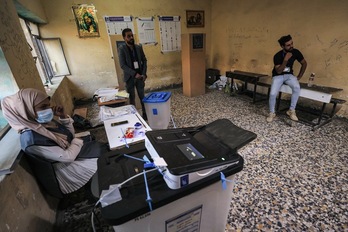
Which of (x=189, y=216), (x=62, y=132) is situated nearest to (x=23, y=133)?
(x=62, y=132)

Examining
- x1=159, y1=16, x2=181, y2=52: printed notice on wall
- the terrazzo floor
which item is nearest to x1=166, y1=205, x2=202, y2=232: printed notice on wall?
the terrazzo floor

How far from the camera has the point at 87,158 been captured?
54.1 inches

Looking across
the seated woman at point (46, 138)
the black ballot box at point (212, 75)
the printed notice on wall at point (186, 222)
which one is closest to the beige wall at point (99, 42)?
the black ballot box at point (212, 75)

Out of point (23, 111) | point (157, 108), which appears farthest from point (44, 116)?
point (157, 108)

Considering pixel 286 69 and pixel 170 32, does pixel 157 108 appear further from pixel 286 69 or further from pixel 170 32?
pixel 170 32

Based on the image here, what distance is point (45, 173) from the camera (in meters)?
1.16

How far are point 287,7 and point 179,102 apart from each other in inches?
109

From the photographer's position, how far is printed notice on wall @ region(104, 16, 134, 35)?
373 cm

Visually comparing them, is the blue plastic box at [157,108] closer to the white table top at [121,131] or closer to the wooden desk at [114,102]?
the white table top at [121,131]

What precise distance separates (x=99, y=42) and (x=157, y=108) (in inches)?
107

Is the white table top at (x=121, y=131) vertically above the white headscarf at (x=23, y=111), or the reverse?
the white headscarf at (x=23, y=111)

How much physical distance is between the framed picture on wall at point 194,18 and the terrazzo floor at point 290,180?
10.6ft

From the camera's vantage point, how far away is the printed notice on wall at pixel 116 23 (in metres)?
3.73

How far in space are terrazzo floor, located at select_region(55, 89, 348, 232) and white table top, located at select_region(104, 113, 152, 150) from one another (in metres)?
0.69
